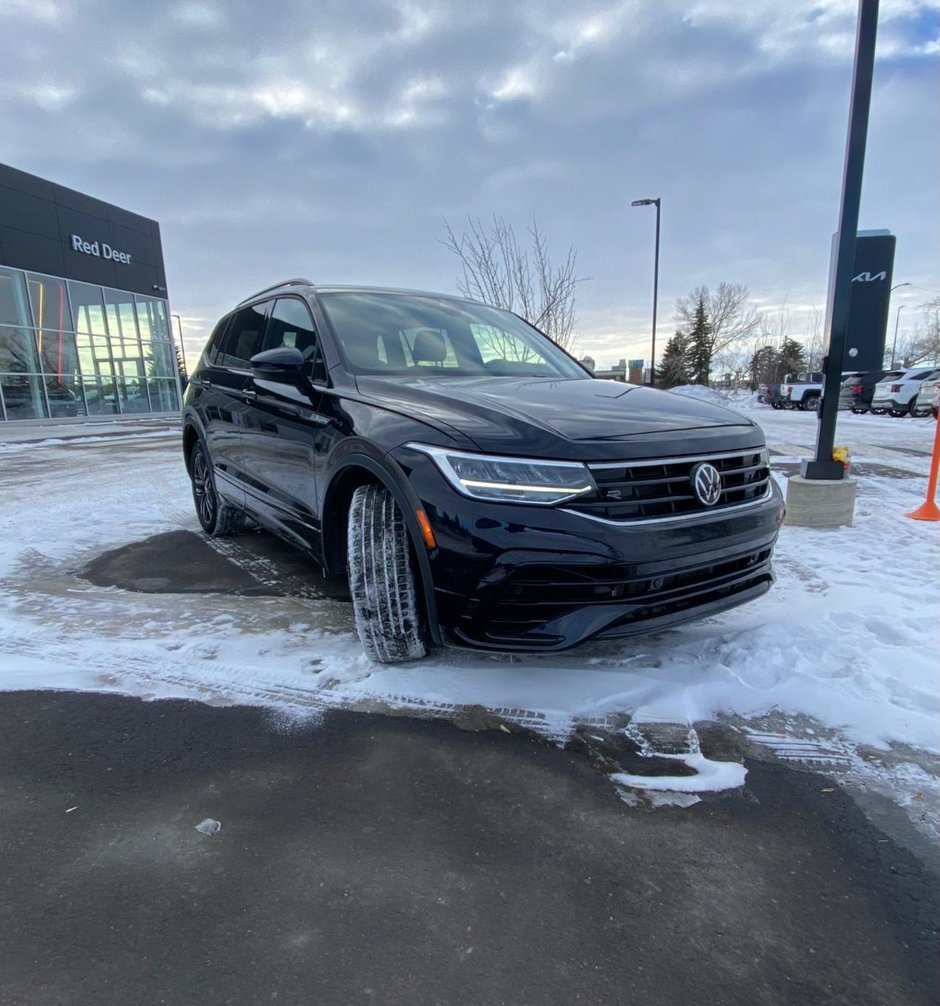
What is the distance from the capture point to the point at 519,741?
2.27m

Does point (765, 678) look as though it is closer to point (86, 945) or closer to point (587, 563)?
point (587, 563)

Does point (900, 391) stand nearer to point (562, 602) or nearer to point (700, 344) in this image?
point (562, 602)

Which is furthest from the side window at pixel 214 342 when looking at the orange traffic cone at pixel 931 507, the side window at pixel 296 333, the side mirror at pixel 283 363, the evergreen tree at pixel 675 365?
the evergreen tree at pixel 675 365

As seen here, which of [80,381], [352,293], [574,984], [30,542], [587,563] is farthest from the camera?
[80,381]

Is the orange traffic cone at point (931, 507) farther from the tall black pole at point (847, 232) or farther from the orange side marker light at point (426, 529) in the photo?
the orange side marker light at point (426, 529)

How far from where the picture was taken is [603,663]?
9.07ft

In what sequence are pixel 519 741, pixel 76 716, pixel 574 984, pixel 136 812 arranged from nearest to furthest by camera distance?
pixel 574 984 → pixel 136 812 → pixel 519 741 → pixel 76 716

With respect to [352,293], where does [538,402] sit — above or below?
below

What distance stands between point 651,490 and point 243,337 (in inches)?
134

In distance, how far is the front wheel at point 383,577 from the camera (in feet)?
8.18

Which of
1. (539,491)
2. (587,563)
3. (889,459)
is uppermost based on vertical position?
(539,491)

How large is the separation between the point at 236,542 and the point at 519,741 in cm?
351

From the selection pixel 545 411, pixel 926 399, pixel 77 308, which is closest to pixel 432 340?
pixel 545 411

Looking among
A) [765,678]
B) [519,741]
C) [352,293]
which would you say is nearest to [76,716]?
[519,741]
